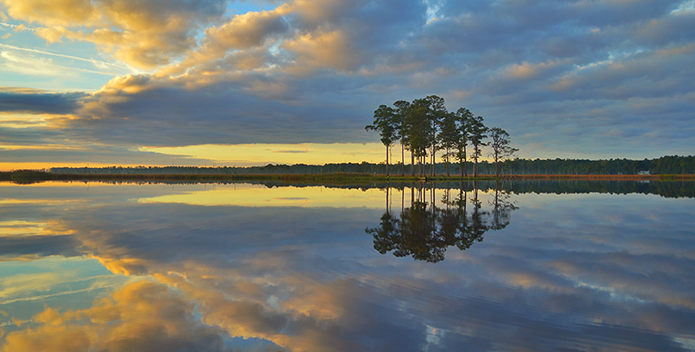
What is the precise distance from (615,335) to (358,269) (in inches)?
204

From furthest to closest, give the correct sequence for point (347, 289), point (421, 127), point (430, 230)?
1. point (421, 127)
2. point (430, 230)
3. point (347, 289)

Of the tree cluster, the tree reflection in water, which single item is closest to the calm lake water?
the tree reflection in water

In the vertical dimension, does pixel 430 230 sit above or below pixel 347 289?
above

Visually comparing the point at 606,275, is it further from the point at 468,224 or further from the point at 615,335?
the point at 468,224

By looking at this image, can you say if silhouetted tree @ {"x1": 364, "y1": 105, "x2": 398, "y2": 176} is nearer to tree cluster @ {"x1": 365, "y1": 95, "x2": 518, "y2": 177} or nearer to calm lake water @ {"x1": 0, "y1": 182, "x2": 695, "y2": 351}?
tree cluster @ {"x1": 365, "y1": 95, "x2": 518, "y2": 177}

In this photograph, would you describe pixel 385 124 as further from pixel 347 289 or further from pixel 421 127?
pixel 347 289

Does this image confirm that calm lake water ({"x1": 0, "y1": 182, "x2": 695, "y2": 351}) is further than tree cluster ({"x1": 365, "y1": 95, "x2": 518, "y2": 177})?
No

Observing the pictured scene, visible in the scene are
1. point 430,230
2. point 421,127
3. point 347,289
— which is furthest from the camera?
point 421,127

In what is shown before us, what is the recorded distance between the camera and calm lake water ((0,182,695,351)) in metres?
5.39

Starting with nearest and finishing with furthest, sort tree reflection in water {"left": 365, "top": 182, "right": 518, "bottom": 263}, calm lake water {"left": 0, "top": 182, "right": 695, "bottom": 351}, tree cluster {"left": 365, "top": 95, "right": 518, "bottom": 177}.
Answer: calm lake water {"left": 0, "top": 182, "right": 695, "bottom": 351}, tree reflection in water {"left": 365, "top": 182, "right": 518, "bottom": 263}, tree cluster {"left": 365, "top": 95, "right": 518, "bottom": 177}

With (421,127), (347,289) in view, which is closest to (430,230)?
(347,289)

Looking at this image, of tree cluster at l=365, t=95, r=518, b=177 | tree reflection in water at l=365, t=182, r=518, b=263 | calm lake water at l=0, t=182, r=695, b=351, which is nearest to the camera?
calm lake water at l=0, t=182, r=695, b=351

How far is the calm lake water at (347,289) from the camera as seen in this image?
5.39 meters

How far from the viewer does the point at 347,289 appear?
295 inches
